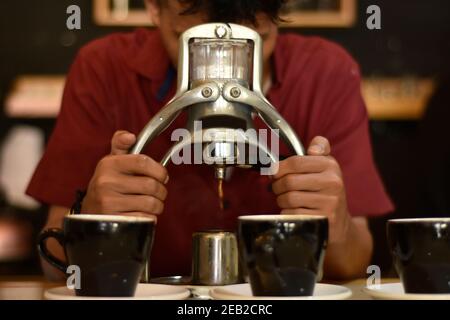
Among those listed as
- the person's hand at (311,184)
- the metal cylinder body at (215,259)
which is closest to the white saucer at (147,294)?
the metal cylinder body at (215,259)

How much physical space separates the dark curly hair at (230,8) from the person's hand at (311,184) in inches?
7.8

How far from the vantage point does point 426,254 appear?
740 millimetres

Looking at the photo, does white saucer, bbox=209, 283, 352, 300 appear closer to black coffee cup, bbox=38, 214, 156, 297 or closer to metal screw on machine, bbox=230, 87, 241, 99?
black coffee cup, bbox=38, 214, 156, 297

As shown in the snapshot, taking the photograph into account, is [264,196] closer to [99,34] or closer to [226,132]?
[226,132]

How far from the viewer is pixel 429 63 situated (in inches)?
72.8

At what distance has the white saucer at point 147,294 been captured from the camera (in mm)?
678

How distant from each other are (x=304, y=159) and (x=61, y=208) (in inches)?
19.2

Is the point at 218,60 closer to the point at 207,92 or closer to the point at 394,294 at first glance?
the point at 207,92

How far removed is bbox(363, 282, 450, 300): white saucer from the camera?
27.0 inches

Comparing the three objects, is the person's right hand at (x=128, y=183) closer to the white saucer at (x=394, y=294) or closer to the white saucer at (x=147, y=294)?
the white saucer at (x=147, y=294)

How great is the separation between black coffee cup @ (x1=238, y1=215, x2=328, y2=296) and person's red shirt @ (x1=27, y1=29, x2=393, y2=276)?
53 cm

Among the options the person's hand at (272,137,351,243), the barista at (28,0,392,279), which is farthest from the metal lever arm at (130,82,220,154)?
the barista at (28,0,392,279)
